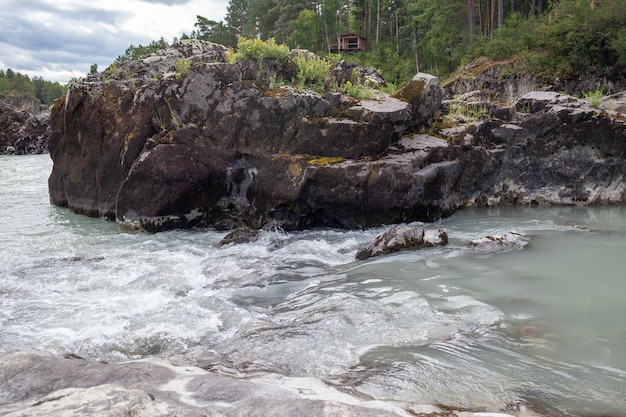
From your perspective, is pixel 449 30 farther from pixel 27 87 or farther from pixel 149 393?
pixel 27 87

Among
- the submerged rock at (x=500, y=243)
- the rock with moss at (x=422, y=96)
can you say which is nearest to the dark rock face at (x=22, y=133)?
the rock with moss at (x=422, y=96)

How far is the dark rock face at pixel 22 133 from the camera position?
45.8 m

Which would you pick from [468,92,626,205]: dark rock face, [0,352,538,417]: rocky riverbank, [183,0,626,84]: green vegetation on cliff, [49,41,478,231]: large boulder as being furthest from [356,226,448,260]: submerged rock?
[183,0,626,84]: green vegetation on cliff

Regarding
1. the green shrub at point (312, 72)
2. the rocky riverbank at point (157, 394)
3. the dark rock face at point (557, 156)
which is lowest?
the rocky riverbank at point (157, 394)

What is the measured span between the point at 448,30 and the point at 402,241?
3639 centimetres

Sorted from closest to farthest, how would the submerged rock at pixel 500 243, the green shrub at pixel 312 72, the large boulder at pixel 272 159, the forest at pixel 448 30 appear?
the submerged rock at pixel 500 243 → the large boulder at pixel 272 159 → the green shrub at pixel 312 72 → the forest at pixel 448 30

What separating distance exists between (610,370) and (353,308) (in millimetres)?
2635

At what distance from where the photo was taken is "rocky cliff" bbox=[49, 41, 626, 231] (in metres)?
10.8

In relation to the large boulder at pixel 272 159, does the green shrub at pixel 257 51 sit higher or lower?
higher

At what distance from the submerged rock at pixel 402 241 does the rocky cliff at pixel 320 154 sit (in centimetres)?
208

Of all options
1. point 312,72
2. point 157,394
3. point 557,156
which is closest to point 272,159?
point 312,72

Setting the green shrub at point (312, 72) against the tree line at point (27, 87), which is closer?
the green shrub at point (312, 72)

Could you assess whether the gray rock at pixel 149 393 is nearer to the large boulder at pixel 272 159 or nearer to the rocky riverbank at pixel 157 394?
the rocky riverbank at pixel 157 394

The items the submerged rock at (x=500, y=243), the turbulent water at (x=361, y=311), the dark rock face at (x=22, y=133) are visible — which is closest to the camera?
the turbulent water at (x=361, y=311)
